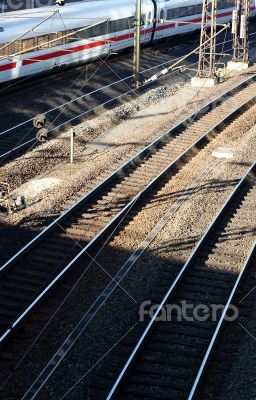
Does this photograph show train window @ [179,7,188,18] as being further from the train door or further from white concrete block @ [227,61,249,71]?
white concrete block @ [227,61,249,71]

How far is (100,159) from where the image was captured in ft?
73.6

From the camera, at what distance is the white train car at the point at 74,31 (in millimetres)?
29577

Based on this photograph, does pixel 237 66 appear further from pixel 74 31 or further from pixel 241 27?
pixel 74 31

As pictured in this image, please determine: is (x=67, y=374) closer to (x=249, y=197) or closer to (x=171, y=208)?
(x=171, y=208)

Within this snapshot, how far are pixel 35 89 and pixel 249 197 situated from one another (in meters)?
14.3

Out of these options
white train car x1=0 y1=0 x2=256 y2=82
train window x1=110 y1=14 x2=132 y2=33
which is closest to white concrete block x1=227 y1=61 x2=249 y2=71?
white train car x1=0 y1=0 x2=256 y2=82

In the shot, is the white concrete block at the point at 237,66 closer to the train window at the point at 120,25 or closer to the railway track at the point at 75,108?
the railway track at the point at 75,108

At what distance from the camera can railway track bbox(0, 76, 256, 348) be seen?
567 inches

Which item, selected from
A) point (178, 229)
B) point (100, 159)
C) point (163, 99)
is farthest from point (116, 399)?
point (163, 99)

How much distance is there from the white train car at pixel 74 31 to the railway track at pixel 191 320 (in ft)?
38.7

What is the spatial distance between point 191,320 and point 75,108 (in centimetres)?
1610

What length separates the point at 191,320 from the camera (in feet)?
44.8

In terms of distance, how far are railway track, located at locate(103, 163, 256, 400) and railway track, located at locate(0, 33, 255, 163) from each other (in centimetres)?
840

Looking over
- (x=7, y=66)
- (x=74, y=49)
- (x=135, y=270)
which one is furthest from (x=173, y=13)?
(x=135, y=270)
